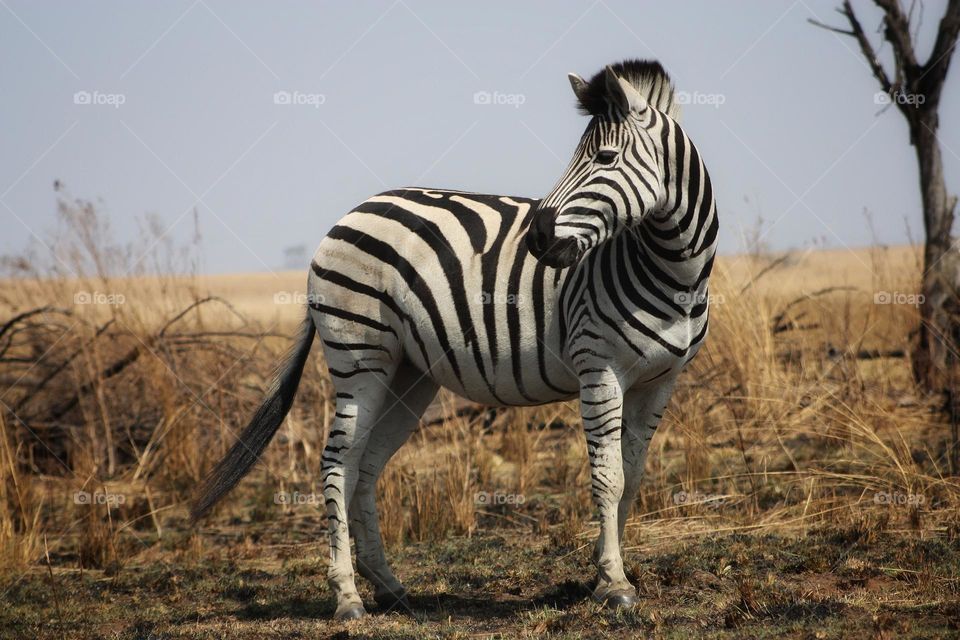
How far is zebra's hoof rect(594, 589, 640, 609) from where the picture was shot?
516 centimetres

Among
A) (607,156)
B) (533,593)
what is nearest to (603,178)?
(607,156)

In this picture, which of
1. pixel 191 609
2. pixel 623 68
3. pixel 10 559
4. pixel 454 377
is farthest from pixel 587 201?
pixel 10 559

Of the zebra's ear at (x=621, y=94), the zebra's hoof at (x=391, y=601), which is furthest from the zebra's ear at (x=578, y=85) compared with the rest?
the zebra's hoof at (x=391, y=601)

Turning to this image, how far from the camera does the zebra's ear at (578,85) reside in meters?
5.00

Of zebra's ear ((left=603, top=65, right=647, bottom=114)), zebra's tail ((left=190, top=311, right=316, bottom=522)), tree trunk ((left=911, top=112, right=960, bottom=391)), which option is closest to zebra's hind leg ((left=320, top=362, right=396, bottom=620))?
zebra's tail ((left=190, top=311, right=316, bottom=522))

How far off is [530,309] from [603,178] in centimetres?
100

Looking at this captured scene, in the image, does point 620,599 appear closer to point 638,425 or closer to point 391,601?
point 638,425

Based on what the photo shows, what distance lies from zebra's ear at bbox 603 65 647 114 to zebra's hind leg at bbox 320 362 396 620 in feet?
6.72

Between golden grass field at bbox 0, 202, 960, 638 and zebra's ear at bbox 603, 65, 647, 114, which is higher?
zebra's ear at bbox 603, 65, 647, 114

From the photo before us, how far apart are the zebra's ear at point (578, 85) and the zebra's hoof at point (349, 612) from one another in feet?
10.0

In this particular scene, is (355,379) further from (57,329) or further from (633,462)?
(57,329)

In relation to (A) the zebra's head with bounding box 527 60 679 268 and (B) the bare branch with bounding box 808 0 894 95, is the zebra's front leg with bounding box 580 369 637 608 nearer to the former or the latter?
(A) the zebra's head with bounding box 527 60 679 268

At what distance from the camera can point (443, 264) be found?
5699 millimetres

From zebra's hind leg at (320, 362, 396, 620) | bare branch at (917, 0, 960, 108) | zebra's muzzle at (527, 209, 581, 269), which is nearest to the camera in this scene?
zebra's muzzle at (527, 209, 581, 269)
